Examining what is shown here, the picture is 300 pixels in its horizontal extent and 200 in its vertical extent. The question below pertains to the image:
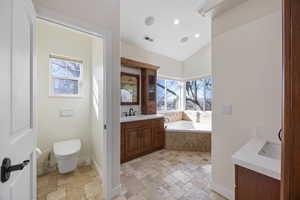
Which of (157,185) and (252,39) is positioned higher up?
(252,39)

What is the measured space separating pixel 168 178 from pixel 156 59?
3018mm

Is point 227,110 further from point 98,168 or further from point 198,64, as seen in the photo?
point 198,64

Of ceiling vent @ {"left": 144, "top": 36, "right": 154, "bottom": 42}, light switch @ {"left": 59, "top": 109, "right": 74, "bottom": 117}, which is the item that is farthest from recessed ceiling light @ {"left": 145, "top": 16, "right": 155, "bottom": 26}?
light switch @ {"left": 59, "top": 109, "right": 74, "bottom": 117}

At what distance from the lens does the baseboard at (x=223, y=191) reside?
1.63 metres

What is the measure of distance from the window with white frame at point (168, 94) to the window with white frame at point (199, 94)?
0.29 meters

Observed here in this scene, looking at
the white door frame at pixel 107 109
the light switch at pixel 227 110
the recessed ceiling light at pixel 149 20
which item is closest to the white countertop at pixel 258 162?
the light switch at pixel 227 110

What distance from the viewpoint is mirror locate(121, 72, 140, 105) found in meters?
3.09

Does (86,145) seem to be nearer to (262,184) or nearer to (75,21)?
(75,21)

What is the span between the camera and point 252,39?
150cm

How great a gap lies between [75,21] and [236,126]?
86.7 inches

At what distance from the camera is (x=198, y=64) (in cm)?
421

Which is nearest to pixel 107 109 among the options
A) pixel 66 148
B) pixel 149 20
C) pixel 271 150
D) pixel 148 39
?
pixel 66 148

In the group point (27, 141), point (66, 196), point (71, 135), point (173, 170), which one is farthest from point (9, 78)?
point (173, 170)

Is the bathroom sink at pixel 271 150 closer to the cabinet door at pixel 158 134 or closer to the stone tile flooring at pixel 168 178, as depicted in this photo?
the stone tile flooring at pixel 168 178
